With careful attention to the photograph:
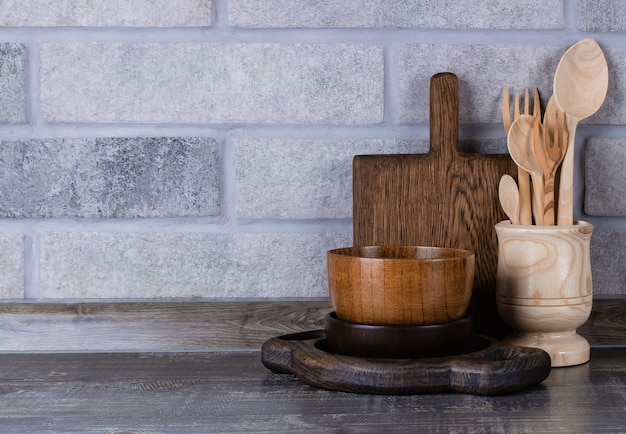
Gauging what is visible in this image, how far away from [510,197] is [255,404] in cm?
37

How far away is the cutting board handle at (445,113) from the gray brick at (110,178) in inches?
10.7

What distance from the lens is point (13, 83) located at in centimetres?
95

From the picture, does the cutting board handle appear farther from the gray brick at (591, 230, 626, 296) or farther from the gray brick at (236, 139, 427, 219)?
the gray brick at (591, 230, 626, 296)

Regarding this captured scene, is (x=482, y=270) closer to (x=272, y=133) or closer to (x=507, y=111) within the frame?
(x=507, y=111)

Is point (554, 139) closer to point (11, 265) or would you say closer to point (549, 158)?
point (549, 158)

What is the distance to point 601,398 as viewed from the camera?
0.73m

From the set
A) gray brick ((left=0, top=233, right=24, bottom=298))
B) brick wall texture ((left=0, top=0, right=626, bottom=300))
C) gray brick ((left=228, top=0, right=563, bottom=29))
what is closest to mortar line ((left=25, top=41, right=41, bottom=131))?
brick wall texture ((left=0, top=0, right=626, bottom=300))

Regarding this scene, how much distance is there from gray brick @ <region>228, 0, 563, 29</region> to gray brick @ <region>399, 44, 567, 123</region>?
3cm

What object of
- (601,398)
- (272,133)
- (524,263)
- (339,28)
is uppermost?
(339,28)

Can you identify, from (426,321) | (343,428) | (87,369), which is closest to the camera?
(343,428)

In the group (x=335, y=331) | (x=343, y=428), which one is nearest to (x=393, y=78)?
(x=335, y=331)

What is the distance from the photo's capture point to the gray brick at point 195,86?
947 mm

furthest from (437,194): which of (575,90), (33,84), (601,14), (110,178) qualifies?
(33,84)

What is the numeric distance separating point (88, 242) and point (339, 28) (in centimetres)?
41
